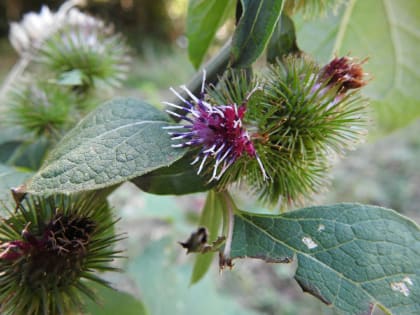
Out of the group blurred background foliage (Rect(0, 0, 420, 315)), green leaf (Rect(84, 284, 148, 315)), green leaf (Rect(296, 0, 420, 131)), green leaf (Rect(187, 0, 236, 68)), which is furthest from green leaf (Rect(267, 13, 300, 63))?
green leaf (Rect(84, 284, 148, 315))

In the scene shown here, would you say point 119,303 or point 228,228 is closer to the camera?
point 228,228

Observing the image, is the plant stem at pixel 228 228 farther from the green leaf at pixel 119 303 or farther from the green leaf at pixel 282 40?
the green leaf at pixel 119 303

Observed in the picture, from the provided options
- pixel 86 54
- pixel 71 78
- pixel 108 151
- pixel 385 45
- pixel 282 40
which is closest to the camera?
pixel 108 151

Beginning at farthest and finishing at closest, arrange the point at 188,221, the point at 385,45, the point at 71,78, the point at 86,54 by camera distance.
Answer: the point at 188,221 → the point at 385,45 → the point at 86,54 → the point at 71,78

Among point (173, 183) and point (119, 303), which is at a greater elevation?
point (173, 183)

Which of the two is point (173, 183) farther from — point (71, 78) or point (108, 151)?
point (71, 78)

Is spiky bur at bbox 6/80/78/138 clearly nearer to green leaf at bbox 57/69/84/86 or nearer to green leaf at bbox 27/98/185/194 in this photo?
green leaf at bbox 57/69/84/86

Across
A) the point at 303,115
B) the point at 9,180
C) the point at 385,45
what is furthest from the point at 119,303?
the point at 385,45
